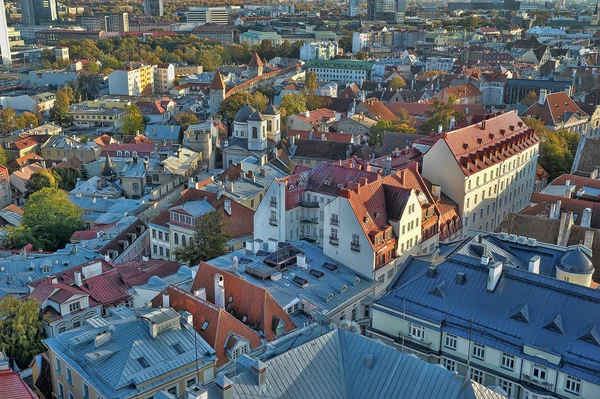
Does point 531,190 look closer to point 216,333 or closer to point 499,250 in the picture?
point 499,250

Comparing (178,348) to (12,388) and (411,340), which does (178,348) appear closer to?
(12,388)

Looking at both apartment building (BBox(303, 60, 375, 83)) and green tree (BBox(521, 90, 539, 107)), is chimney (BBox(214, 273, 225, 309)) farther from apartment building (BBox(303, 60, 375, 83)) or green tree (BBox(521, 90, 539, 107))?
apartment building (BBox(303, 60, 375, 83))

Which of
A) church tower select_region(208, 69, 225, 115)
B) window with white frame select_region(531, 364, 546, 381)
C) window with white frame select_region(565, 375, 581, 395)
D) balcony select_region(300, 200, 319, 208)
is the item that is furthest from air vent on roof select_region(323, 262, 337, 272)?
church tower select_region(208, 69, 225, 115)

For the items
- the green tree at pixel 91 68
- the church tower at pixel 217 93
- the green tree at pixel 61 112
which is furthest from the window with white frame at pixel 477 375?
the green tree at pixel 91 68

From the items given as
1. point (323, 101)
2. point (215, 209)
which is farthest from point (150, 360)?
point (323, 101)

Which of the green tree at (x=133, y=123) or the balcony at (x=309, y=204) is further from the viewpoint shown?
the green tree at (x=133, y=123)

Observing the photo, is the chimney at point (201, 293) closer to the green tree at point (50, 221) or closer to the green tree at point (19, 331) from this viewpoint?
the green tree at point (19, 331)
